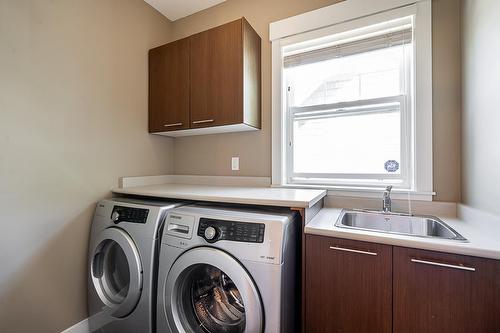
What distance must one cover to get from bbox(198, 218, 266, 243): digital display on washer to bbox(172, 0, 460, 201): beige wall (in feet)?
2.77

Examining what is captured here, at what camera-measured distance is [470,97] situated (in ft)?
3.90

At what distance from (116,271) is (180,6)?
238cm

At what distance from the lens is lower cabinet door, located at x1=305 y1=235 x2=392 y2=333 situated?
3.16 feet

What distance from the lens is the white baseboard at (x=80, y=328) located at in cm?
145

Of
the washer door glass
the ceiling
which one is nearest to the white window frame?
the ceiling

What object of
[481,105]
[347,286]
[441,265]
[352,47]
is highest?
[352,47]

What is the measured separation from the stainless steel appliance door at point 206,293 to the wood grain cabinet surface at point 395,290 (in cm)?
37

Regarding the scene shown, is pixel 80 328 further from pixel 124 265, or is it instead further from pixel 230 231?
pixel 230 231

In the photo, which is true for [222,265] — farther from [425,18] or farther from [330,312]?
[425,18]

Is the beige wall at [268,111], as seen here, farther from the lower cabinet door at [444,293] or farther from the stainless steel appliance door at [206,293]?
the stainless steel appliance door at [206,293]

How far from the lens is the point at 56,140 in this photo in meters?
1.40

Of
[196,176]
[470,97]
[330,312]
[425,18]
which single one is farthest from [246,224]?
[425,18]

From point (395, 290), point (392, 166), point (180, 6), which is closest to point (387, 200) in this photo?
point (392, 166)

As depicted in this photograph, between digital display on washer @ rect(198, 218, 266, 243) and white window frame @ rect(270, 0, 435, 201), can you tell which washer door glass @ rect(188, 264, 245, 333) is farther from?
white window frame @ rect(270, 0, 435, 201)
